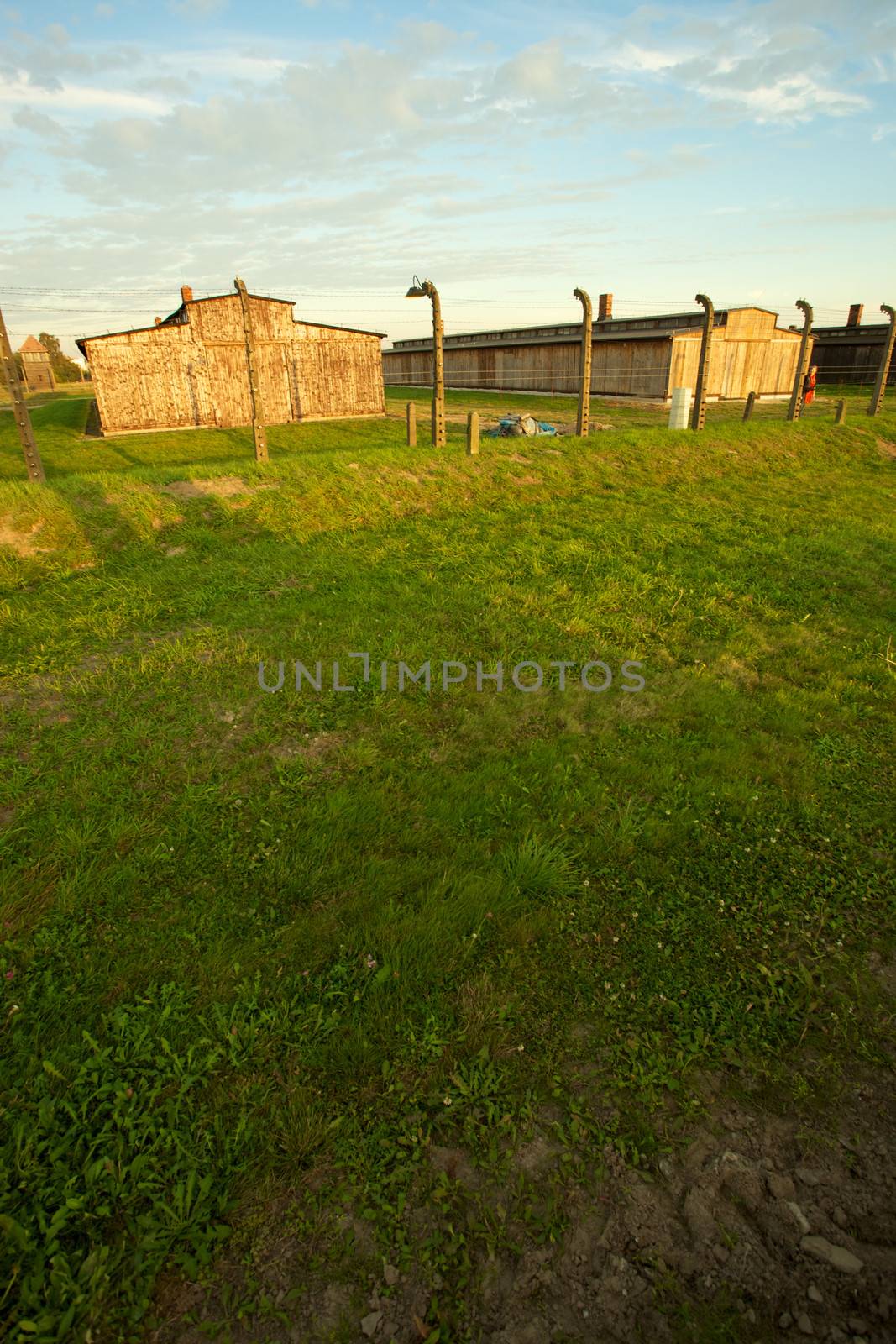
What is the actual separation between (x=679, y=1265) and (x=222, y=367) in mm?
27645

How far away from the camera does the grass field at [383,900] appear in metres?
2.50

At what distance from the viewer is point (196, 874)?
13.3ft

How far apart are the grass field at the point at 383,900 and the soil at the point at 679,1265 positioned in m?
0.05

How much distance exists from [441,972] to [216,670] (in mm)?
3893

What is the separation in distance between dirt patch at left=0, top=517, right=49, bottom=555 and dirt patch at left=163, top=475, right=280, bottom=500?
86.0 inches

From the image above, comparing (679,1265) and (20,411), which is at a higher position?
(20,411)

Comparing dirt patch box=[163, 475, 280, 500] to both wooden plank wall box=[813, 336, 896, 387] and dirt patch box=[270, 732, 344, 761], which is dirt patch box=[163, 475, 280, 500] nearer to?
dirt patch box=[270, 732, 344, 761]

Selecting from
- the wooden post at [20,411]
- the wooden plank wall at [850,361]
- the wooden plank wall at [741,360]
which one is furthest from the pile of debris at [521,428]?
the wooden plank wall at [850,361]

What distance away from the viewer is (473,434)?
534 inches

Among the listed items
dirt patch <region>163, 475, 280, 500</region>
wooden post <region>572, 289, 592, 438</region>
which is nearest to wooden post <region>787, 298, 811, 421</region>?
wooden post <region>572, 289, 592, 438</region>

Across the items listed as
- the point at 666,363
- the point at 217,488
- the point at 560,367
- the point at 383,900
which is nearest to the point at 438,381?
the point at 217,488

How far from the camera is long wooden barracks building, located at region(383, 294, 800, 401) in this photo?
29.8 m

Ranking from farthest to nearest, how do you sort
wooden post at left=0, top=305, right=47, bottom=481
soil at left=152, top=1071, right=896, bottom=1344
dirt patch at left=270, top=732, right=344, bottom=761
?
wooden post at left=0, top=305, right=47, bottom=481, dirt patch at left=270, top=732, right=344, bottom=761, soil at left=152, top=1071, right=896, bottom=1344

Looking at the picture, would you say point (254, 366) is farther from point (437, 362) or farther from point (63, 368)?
point (63, 368)
